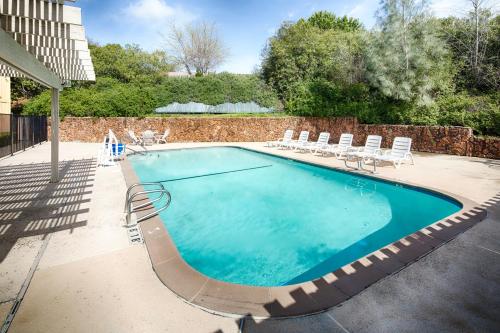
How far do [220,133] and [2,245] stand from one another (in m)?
15.0

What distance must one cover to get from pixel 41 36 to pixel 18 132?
10728 millimetres

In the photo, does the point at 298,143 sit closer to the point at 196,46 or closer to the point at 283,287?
the point at 283,287

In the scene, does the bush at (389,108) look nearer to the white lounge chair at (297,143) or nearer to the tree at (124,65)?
the white lounge chair at (297,143)

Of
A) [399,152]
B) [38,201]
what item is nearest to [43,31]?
[38,201]

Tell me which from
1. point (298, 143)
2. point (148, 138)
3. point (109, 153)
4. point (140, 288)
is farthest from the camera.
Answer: point (148, 138)

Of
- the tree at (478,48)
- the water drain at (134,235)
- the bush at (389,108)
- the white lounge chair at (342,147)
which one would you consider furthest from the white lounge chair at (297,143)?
the tree at (478,48)

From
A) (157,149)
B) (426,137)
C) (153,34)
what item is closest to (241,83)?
(157,149)

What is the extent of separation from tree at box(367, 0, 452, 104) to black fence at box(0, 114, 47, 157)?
58.4 ft

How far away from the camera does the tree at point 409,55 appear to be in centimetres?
1438

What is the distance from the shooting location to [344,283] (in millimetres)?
2836

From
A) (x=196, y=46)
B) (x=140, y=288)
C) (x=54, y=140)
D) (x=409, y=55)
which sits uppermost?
(x=196, y=46)

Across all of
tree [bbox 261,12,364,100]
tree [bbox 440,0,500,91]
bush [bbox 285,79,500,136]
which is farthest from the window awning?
tree [bbox 440,0,500,91]

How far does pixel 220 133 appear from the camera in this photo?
18219 millimetres

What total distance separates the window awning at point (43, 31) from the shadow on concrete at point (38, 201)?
7.66 ft
